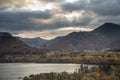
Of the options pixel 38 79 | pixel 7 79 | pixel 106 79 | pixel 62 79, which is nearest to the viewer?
pixel 106 79

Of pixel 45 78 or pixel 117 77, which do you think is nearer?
pixel 117 77

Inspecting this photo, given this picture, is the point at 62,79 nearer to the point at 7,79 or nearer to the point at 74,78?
the point at 74,78

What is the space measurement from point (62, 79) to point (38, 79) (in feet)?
45.6

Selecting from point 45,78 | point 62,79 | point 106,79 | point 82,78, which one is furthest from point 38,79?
point 106,79

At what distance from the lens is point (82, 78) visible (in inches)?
4619

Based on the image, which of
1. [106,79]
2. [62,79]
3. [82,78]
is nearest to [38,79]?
[62,79]

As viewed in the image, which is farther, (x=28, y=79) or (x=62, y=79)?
(x=28, y=79)

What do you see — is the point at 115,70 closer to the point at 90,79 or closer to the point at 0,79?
the point at 90,79

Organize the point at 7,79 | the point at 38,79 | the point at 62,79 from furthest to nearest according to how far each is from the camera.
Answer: the point at 7,79 → the point at 38,79 → the point at 62,79

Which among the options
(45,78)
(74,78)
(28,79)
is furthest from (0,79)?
(74,78)

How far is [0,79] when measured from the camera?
16000cm

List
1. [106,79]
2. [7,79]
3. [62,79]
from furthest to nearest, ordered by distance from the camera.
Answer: [7,79], [62,79], [106,79]

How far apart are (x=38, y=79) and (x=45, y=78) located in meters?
5.31

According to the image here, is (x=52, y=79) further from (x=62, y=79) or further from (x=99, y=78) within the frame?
(x=99, y=78)
